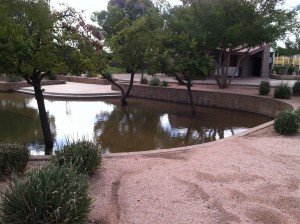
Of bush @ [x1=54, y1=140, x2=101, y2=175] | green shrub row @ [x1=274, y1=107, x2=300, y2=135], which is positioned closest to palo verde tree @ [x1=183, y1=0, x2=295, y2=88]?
green shrub row @ [x1=274, y1=107, x2=300, y2=135]

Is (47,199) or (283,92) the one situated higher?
(283,92)

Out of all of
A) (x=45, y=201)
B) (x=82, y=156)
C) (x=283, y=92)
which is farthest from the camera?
(x=283, y=92)

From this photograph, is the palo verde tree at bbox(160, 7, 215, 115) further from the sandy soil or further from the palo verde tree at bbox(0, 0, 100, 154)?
the sandy soil

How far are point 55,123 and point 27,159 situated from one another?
334 inches

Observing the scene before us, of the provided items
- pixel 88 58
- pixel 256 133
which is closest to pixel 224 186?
pixel 256 133

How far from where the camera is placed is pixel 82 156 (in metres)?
5.51

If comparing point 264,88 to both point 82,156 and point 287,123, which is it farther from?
point 82,156

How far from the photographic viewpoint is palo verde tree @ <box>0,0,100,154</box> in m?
8.42

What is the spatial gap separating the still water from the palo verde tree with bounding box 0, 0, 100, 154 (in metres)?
2.23

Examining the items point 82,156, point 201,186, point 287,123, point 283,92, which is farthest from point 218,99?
point 82,156

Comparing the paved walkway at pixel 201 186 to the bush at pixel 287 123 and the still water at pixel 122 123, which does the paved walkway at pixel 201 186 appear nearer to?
the bush at pixel 287 123

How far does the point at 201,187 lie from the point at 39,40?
6.62m

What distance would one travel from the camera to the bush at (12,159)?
5.64m

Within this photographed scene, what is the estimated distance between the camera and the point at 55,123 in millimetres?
14234
